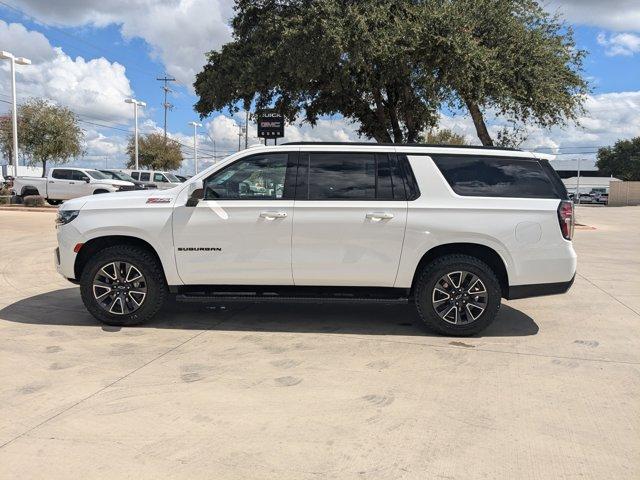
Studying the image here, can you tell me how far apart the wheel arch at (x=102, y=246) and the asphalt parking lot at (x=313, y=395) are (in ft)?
2.17

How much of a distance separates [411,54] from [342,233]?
42.0 feet

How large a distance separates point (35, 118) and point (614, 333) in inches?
1766

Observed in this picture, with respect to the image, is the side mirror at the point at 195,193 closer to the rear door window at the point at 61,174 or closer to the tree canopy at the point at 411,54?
the tree canopy at the point at 411,54

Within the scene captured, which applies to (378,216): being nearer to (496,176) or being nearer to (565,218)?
(496,176)

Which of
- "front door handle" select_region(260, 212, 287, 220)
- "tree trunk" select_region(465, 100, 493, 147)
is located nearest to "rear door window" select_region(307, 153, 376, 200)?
"front door handle" select_region(260, 212, 287, 220)

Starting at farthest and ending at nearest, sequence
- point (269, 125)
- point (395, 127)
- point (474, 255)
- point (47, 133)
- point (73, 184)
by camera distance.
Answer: point (47, 133)
point (73, 184)
point (395, 127)
point (269, 125)
point (474, 255)

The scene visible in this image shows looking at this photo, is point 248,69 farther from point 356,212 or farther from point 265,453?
point 265,453

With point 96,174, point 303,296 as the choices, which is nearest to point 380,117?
point 96,174

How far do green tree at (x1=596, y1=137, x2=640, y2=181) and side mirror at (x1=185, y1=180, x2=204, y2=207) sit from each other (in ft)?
288

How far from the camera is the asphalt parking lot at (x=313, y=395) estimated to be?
3.22 meters

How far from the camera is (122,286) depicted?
18.9 feet

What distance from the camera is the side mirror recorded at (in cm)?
553

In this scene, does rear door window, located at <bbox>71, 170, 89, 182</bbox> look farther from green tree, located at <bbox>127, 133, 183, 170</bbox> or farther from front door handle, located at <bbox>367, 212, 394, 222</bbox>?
green tree, located at <bbox>127, 133, 183, 170</bbox>

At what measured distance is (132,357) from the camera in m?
4.94
